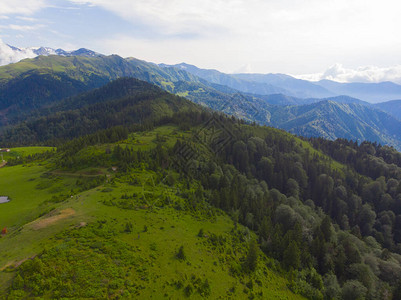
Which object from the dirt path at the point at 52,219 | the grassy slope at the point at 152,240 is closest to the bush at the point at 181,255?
the grassy slope at the point at 152,240

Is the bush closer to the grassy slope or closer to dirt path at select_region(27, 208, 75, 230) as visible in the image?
the grassy slope

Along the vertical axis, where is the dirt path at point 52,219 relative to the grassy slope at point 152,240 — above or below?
above

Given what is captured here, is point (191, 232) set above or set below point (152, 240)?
below

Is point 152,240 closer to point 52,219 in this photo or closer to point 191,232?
point 191,232

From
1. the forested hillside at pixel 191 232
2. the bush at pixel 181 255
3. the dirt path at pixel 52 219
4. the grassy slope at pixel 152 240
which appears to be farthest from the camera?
the bush at pixel 181 255

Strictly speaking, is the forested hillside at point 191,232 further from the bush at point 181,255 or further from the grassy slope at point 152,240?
the bush at point 181,255

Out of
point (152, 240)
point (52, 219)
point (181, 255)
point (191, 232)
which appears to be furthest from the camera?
point (191, 232)

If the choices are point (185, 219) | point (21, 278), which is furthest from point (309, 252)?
point (21, 278)

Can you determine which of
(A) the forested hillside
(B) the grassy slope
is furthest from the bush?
(B) the grassy slope

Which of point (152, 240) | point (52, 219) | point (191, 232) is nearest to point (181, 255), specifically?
point (152, 240)
